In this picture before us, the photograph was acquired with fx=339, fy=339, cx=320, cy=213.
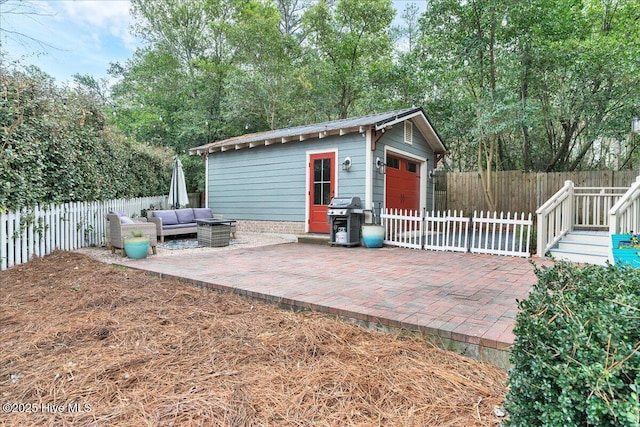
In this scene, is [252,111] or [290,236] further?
[252,111]

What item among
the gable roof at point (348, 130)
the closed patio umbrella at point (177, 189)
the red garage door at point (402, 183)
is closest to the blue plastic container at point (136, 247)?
the closed patio umbrella at point (177, 189)

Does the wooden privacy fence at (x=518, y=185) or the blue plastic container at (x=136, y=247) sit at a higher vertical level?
the wooden privacy fence at (x=518, y=185)

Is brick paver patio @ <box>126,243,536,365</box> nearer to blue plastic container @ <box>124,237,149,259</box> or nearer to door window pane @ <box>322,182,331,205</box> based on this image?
blue plastic container @ <box>124,237,149,259</box>

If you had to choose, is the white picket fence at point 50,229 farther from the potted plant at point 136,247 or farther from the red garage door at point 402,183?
the red garage door at point 402,183

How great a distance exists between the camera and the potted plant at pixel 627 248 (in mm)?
3540

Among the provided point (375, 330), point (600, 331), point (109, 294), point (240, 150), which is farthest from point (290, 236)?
point (600, 331)

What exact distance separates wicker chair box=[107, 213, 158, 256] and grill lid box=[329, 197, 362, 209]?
11.4 feet

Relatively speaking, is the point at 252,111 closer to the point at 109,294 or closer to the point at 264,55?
the point at 264,55

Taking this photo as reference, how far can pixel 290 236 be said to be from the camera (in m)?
8.55

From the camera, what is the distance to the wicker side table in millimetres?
6996

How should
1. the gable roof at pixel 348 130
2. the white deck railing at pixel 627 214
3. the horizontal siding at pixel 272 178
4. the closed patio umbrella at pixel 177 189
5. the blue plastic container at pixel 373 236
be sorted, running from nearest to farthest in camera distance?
the white deck railing at pixel 627 214 < the blue plastic container at pixel 373 236 < the gable roof at pixel 348 130 < the horizontal siding at pixel 272 178 < the closed patio umbrella at pixel 177 189

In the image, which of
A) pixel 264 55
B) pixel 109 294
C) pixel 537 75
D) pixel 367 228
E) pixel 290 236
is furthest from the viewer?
pixel 264 55

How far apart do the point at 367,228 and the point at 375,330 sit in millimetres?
4515

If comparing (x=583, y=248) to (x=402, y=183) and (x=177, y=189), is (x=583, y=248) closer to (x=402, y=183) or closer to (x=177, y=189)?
(x=402, y=183)
